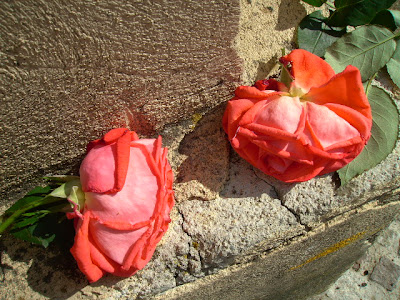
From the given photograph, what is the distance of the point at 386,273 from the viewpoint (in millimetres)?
1862

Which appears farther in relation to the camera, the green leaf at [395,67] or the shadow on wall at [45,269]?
the green leaf at [395,67]

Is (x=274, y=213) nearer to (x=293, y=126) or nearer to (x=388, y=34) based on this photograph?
(x=293, y=126)

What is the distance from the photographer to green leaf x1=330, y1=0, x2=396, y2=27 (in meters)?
0.86

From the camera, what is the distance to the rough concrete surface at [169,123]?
1.85 ft

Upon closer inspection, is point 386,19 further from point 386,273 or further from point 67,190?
point 386,273

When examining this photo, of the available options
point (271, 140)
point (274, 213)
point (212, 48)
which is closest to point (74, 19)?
point (212, 48)

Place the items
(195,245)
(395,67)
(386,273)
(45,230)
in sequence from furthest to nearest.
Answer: (386,273) → (395,67) → (195,245) → (45,230)

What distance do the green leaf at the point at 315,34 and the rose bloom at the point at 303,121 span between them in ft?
0.47

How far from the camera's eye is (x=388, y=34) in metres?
0.90

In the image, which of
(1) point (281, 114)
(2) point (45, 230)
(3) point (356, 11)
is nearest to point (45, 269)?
(2) point (45, 230)

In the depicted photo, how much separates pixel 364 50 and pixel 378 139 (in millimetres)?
215

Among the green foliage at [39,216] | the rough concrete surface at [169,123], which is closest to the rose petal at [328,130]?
the rough concrete surface at [169,123]

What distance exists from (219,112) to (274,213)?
0.27 m

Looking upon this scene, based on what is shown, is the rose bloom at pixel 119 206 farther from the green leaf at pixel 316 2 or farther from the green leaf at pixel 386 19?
the green leaf at pixel 386 19
